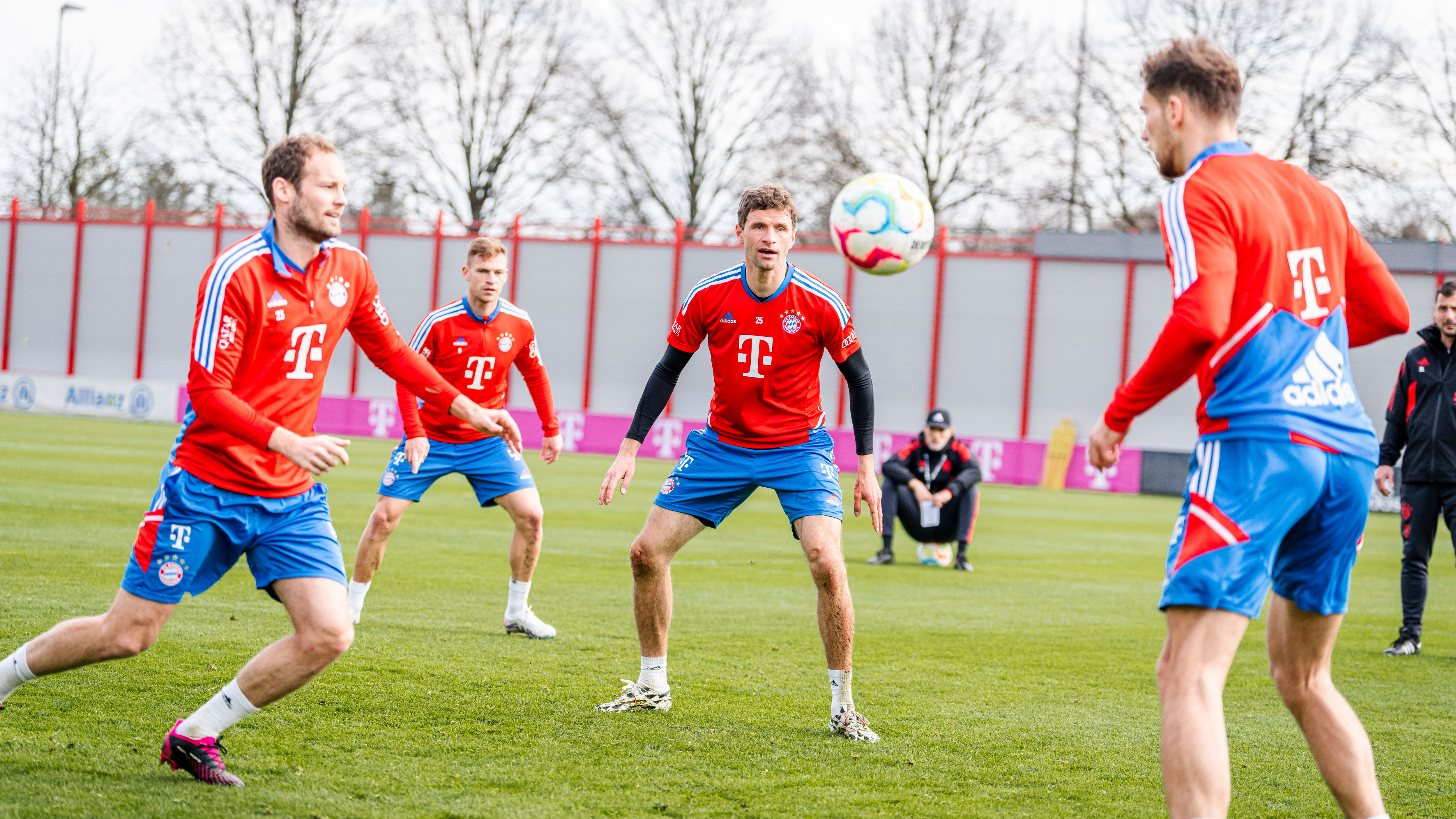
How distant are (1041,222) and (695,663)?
36.3 metres

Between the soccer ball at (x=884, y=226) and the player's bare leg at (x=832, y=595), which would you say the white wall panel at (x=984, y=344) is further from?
the player's bare leg at (x=832, y=595)

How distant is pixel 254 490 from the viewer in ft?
13.7

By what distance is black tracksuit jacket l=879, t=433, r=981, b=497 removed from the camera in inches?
509

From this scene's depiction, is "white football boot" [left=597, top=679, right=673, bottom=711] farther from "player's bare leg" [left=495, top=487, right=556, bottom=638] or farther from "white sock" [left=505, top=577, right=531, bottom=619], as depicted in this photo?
"white sock" [left=505, top=577, right=531, bottom=619]

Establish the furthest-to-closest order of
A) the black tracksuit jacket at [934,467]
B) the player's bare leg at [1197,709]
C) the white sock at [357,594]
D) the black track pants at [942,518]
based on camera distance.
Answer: the black tracksuit jacket at [934,467] < the black track pants at [942,518] < the white sock at [357,594] < the player's bare leg at [1197,709]

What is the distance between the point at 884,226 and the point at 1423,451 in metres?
4.46

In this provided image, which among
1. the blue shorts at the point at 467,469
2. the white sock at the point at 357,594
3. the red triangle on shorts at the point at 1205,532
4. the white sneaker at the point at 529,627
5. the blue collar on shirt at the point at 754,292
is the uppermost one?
the blue collar on shirt at the point at 754,292

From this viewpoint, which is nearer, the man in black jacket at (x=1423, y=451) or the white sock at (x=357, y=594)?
A: the white sock at (x=357, y=594)

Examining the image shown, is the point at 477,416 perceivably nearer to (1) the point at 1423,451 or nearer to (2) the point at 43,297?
(1) the point at 1423,451

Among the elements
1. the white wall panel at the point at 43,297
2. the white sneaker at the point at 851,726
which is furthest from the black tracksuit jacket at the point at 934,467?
the white wall panel at the point at 43,297

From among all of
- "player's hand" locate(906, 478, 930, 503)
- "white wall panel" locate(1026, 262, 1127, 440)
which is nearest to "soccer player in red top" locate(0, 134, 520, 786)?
"player's hand" locate(906, 478, 930, 503)

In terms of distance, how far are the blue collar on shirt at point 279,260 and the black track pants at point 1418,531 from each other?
676 cm

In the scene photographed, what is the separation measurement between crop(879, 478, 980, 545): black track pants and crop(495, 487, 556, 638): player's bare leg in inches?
206

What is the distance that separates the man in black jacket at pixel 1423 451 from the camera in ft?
26.1
